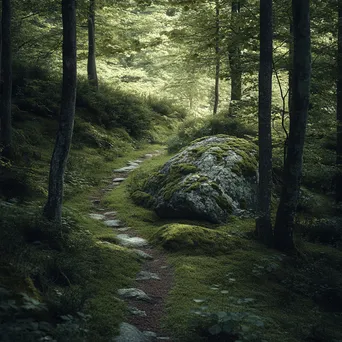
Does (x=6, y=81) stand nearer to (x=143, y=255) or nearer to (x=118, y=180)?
(x=118, y=180)

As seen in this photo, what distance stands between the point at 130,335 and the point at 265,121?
5497 millimetres

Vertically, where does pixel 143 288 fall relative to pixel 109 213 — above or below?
below

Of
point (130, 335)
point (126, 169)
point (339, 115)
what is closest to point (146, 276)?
point (130, 335)

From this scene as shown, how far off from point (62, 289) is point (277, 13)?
945cm

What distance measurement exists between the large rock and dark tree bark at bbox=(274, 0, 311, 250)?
66.3 inches

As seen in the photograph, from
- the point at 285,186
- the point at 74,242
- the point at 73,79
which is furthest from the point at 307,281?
the point at 73,79

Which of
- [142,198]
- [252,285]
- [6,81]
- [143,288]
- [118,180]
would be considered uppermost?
[6,81]

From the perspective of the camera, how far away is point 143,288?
6457 millimetres

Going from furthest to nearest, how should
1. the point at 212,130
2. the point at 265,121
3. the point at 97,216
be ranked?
the point at 212,130, the point at 97,216, the point at 265,121

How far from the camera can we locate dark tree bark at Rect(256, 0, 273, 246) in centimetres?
827

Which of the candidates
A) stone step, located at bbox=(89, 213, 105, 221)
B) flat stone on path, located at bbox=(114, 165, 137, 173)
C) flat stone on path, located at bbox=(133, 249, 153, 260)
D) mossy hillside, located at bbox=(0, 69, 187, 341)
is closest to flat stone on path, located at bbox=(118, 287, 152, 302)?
mossy hillside, located at bbox=(0, 69, 187, 341)

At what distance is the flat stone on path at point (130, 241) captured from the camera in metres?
8.34

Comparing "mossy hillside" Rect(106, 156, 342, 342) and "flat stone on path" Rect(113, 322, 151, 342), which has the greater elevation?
"flat stone on path" Rect(113, 322, 151, 342)

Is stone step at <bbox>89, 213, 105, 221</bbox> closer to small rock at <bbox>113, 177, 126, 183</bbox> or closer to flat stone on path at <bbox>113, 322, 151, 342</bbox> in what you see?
small rock at <bbox>113, 177, 126, 183</bbox>
